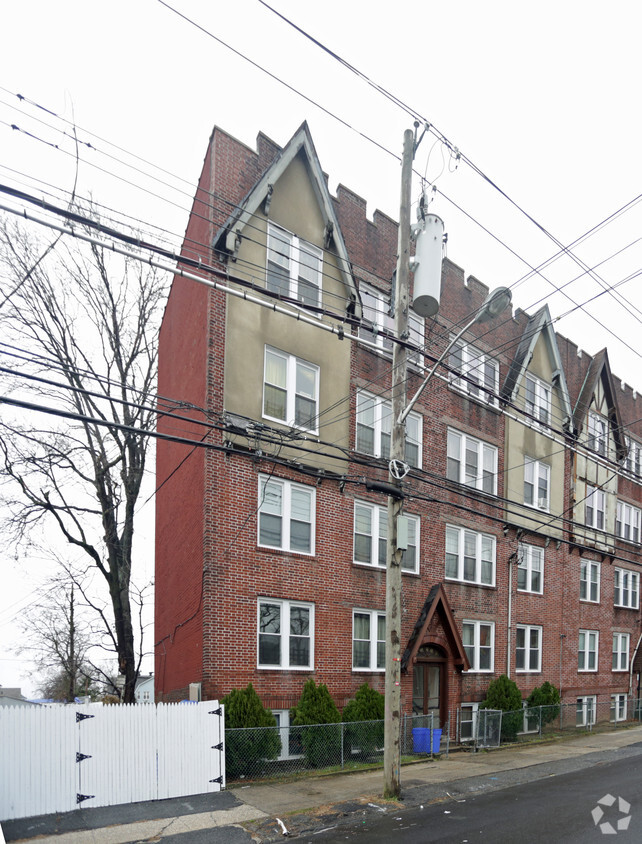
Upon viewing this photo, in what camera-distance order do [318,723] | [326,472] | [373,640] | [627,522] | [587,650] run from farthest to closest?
[627,522]
[587,650]
[373,640]
[326,472]
[318,723]

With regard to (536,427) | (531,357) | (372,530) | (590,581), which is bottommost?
(590,581)

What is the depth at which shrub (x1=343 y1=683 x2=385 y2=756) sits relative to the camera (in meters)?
17.2

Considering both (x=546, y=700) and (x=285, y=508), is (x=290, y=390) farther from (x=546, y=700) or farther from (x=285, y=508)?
(x=546, y=700)

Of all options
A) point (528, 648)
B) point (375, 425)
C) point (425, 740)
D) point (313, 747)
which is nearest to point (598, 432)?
point (528, 648)

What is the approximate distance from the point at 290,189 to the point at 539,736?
61.4ft

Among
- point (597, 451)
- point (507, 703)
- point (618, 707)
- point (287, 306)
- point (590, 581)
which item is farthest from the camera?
point (618, 707)

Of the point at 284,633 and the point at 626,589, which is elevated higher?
the point at 284,633

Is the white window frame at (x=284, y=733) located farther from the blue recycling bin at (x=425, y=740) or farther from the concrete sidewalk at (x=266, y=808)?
the blue recycling bin at (x=425, y=740)

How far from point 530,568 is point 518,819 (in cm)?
1470

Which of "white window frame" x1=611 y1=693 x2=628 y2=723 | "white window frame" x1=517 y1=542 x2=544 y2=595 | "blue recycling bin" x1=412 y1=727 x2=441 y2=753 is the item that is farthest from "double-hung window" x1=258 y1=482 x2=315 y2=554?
"white window frame" x1=611 y1=693 x2=628 y2=723

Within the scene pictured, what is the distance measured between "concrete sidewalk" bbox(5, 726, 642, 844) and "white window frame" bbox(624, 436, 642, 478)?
18.0 meters

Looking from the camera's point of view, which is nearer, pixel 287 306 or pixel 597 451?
pixel 287 306

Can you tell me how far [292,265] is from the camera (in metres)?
19.0

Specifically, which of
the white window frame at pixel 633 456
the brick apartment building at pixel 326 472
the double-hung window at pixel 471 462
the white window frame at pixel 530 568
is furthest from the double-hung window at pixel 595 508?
the double-hung window at pixel 471 462
